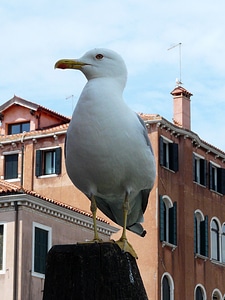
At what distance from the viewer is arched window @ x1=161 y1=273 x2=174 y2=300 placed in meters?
31.0

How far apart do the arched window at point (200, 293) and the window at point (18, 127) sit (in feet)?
26.3

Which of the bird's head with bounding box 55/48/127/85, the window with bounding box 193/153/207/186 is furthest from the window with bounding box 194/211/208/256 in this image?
the bird's head with bounding box 55/48/127/85

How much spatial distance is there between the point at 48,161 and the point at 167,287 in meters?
5.87

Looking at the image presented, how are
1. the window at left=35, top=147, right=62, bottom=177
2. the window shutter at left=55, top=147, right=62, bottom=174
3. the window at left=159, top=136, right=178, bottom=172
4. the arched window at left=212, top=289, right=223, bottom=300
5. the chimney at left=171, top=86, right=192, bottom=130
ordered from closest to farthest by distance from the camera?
the window at left=159, top=136, right=178, bottom=172, the window shutter at left=55, top=147, right=62, bottom=174, the window at left=35, top=147, right=62, bottom=177, the chimney at left=171, top=86, right=192, bottom=130, the arched window at left=212, top=289, right=223, bottom=300

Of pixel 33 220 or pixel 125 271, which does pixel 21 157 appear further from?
pixel 125 271

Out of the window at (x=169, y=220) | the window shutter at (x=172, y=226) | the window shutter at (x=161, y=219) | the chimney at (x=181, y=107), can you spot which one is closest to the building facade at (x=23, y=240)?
the window shutter at (x=161, y=219)

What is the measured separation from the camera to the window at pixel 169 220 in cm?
3136

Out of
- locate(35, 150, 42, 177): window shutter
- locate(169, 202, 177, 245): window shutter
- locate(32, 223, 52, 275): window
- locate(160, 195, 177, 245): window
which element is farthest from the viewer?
locate(35, 150, 42, 177): window shutter

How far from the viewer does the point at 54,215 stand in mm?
26484

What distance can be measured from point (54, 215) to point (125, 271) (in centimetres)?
2037

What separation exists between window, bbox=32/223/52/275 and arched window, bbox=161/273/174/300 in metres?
5.90

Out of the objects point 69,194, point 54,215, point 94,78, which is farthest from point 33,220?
point 94,78

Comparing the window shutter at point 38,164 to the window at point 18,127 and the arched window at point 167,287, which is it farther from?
the arched window at point 167,287

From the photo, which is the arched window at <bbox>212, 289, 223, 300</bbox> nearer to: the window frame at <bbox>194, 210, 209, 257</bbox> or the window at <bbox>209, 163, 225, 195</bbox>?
the window frame at <bbox>194, 210, 209, 257</bbox>
